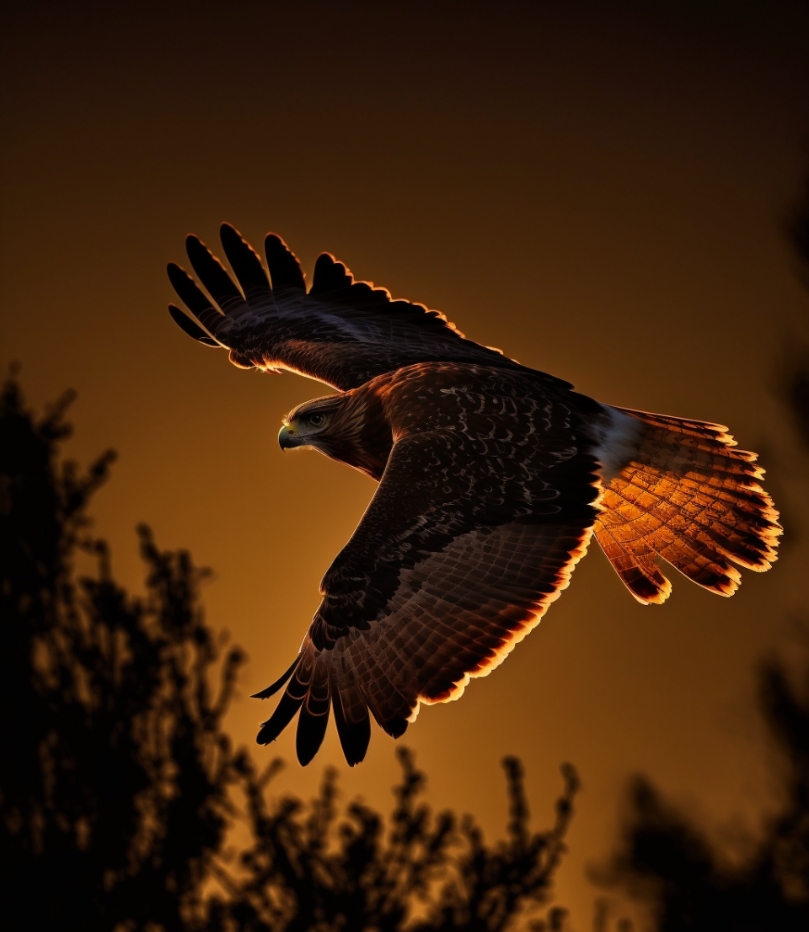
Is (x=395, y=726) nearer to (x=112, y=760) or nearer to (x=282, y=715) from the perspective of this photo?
(x=282, y=715)

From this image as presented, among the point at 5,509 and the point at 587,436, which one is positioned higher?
the point at 587,436

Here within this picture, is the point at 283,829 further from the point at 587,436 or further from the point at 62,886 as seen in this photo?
the point at 587,436

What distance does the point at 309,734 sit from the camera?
14.6ft

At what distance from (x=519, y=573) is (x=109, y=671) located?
705 cm

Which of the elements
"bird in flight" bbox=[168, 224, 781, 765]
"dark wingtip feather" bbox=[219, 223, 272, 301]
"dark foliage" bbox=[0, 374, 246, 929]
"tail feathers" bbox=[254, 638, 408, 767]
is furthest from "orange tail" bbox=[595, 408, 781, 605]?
"dark foliage" bbox=[0, 374, 246, 929]

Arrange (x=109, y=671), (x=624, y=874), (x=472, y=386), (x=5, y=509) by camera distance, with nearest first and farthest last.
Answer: (x=472, y=386)
(x=109, y=671)
(x=5, y=509)
(x=624, y=874)

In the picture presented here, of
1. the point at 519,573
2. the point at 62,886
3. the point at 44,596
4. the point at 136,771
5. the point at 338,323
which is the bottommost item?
the point at 62,886

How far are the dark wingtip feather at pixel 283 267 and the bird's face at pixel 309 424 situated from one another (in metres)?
1.31

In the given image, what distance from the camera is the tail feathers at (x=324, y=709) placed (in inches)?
172

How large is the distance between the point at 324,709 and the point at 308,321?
8.74 ft

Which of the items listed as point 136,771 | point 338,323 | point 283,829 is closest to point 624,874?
point 283,829

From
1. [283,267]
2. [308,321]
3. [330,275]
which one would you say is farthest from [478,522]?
[283,267]

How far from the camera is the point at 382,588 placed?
15.1 ft

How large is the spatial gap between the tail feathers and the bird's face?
1.33 m
